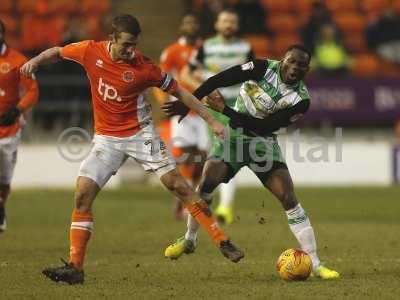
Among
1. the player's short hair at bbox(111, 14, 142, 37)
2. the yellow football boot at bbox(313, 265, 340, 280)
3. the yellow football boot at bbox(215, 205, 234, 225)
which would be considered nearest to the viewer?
the player's short hair at bbox(111, 14, 142, 37)

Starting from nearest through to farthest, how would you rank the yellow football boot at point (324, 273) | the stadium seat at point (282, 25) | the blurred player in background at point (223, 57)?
the yellow football boot at point (324, 273)
the blurred player in background at point (223, 57)
the stadium seat at point (282, 25)

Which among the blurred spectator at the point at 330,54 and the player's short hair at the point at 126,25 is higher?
the blurred spectator at the point at 330,54

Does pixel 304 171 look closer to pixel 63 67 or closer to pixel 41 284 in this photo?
pixel 63 67

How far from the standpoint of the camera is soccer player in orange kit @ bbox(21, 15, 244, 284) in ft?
28.4

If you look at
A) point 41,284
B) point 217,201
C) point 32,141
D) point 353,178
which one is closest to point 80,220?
point 41,284

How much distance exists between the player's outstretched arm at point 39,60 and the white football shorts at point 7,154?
11.1 feet

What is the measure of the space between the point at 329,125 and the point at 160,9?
16.4 feet

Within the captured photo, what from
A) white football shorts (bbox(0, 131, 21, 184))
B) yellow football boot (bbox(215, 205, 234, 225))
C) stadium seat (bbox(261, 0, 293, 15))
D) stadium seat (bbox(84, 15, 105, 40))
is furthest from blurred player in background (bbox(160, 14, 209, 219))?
stadium seat (bbox(261, 0, 293, 15))

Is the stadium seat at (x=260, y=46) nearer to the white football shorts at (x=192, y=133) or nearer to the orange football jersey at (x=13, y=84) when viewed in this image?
the white football shorts at (x=192, y=133)

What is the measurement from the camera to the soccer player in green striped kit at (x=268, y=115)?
921 cm

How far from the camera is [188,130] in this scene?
1523 centimetres

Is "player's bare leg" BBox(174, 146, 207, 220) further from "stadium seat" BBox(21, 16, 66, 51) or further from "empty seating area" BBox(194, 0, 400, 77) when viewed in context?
"empty seating area" BBox(194, 0, 400, 77)

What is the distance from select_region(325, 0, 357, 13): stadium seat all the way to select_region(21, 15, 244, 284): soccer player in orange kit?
16343mm

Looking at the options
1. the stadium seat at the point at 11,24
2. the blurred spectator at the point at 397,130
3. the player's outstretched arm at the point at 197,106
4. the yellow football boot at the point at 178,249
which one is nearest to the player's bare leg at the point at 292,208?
the player's outstretched arm at the point at 197,106
